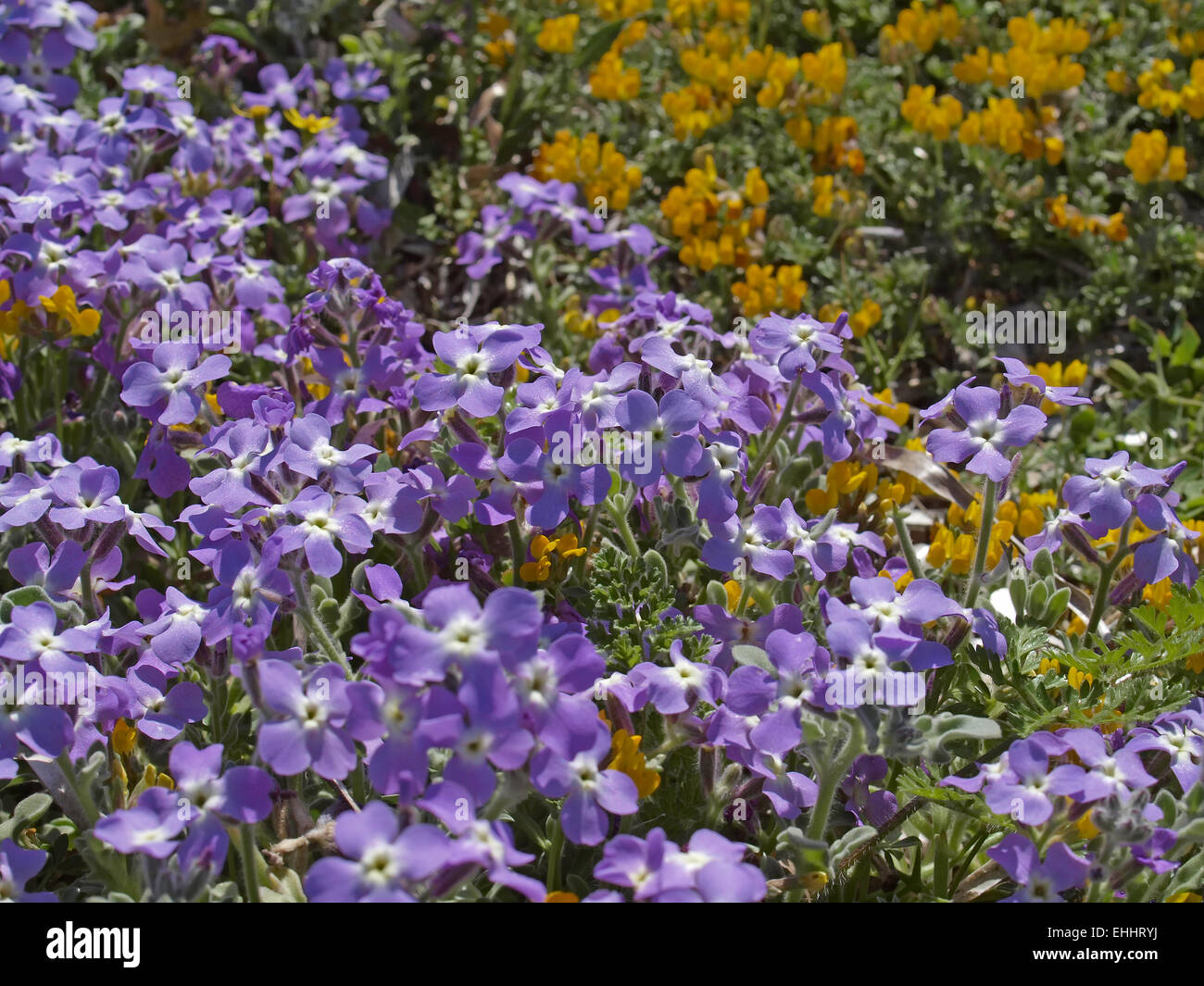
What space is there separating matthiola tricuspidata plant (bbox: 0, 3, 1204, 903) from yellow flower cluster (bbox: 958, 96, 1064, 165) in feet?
6.53

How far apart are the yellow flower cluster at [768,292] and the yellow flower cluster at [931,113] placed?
1.31 m

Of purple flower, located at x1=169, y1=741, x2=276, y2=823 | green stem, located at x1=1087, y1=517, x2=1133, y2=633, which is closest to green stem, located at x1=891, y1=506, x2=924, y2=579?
green stem, located at x1=1087, y1=517, x2=1133, y2=633

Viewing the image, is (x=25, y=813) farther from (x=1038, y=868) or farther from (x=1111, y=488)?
(x=1111, y=488)

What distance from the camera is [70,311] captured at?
3893mm

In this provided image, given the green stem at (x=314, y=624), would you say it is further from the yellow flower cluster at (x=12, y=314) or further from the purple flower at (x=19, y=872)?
the yellow flower cluster at (x=12, y=314)

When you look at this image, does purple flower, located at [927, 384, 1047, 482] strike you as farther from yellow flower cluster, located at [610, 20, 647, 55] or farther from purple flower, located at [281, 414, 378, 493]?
yellow flower cluster, located at [610, 20, 647, 55]

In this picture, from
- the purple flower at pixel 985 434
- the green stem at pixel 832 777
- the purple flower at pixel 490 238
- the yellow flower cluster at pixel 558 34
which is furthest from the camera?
the yellow flower cluster at pixel 558 34

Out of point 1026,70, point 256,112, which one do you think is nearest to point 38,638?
point 256,112

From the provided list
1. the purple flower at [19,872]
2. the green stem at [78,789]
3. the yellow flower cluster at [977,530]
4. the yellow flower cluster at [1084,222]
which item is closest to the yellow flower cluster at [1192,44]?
the yellow flower cluster at [1084,222]

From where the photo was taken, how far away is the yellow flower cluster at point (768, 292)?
5004mm

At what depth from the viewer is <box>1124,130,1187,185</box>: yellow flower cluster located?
5414 mm

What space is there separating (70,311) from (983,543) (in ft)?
9.75
